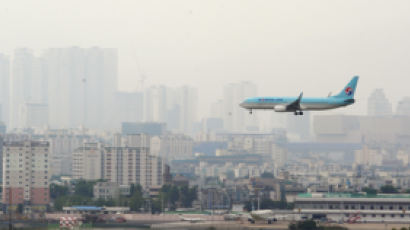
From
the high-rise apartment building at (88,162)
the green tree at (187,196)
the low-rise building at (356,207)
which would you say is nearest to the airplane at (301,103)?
the low-rise building at (356,207)

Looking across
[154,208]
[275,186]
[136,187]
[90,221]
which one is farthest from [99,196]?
[90,221]

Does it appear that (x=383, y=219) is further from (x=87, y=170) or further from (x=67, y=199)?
(x=87, y=170)

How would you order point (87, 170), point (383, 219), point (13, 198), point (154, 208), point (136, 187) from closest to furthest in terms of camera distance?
point (383, 219)
point (154, 208)
point (13, 198)
point (136, 187)
point (87, 170)

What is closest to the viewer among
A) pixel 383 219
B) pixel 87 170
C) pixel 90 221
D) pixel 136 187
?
pixel 90 221

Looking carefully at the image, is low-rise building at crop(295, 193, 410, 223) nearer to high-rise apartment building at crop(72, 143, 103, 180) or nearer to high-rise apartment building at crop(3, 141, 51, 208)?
high-rise apartment building at crop(3, 141, 51, 208)

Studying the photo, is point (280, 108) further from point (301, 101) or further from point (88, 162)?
point (88, 162)

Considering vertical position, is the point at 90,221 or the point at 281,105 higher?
the point at 281,105

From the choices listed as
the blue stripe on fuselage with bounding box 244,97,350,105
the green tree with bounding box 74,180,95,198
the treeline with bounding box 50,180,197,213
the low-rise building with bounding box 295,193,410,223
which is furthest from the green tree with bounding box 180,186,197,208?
the blue stripe on fuselage with bounding box 244,97,350,105

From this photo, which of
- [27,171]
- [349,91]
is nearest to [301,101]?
[349,91]
